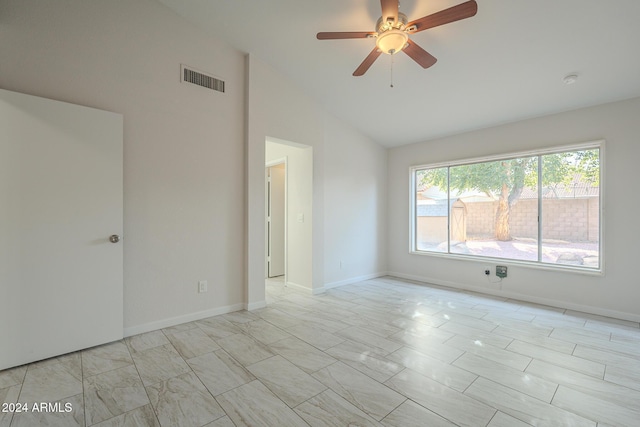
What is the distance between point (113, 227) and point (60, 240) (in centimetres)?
38

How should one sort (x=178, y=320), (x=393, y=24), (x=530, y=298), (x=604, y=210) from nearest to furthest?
(x=393, y=24), (x=178, y=320), (x=604, y=210), (x=530, y=298)

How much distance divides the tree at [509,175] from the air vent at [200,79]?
388 centimetres

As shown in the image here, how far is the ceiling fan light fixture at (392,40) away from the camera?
215 centimetres

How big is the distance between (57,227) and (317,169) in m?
3.11

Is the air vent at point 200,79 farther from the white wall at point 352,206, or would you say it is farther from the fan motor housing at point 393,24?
the fan motor housing at point 393,24

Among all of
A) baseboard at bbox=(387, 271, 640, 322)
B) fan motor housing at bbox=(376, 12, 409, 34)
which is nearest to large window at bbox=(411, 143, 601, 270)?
baseboard at bbox=(387, 271, 640, 322)

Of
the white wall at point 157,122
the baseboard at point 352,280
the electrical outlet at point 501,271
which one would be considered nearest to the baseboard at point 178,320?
the white wall at point 157,122

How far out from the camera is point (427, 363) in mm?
2332

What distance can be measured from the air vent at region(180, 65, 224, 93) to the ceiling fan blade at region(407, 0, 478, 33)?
2.33 metres

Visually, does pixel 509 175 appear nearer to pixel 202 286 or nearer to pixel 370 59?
pixel 370 59

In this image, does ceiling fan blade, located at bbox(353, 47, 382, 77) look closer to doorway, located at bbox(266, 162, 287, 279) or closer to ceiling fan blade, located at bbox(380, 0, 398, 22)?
ceiling fan blade, located at bbox(380, 0, 398, 22)

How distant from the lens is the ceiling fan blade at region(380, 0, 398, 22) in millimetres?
1990

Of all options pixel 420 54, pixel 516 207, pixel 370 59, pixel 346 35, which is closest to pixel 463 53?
pixel 420 54

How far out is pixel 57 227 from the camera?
93.7 inches
